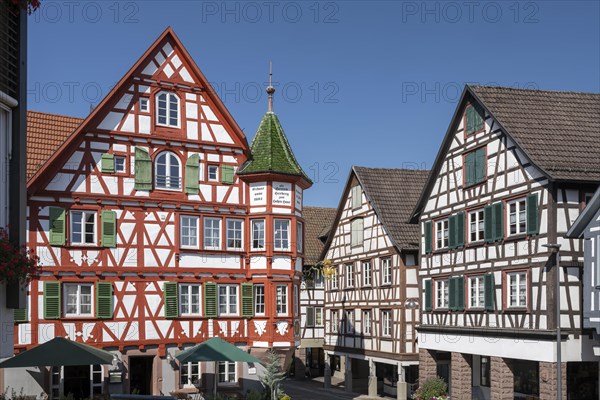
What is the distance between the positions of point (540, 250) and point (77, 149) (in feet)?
50.0

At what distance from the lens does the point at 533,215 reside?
27250 mm

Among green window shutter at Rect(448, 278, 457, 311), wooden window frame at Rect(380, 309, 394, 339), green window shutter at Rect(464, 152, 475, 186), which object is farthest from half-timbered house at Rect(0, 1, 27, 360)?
wooden window frame at Rect(380, 309, 394, 339)

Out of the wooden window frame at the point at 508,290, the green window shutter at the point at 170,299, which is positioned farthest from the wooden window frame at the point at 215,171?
the wooden window frame at the point at 508,290

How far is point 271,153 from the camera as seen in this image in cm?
2998

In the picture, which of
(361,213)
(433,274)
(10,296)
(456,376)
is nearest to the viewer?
(10,296)

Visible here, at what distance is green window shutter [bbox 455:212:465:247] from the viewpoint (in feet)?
106

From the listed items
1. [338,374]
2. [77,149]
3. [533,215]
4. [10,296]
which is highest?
[77,149]

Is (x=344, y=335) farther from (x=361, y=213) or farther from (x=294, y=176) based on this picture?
(x=294, y=176)

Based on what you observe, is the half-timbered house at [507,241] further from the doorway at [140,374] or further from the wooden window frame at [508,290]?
the doorway at [140,374]

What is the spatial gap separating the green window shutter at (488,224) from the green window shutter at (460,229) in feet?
6.41

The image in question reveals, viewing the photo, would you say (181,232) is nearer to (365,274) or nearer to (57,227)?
(57,227)

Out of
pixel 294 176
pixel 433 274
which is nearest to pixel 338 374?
pixel 433 274

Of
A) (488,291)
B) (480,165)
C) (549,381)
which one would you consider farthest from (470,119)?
(549,381)

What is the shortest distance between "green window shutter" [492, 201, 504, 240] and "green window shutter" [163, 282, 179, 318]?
11.3 metres
